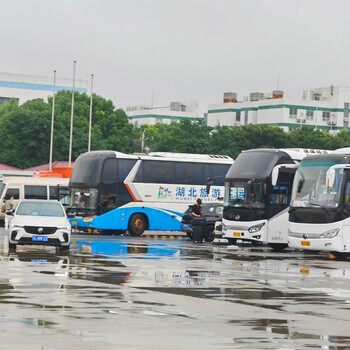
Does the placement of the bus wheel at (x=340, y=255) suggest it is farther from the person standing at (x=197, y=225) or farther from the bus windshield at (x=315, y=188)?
the person standing at (x=197, y=225)

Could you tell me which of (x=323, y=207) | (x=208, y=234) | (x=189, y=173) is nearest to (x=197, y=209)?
(x=208, y=234)

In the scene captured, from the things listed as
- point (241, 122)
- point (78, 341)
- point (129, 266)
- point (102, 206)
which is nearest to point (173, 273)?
point (129, 266)

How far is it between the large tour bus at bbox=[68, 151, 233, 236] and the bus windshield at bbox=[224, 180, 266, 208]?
8894 mm

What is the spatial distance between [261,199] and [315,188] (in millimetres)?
5117

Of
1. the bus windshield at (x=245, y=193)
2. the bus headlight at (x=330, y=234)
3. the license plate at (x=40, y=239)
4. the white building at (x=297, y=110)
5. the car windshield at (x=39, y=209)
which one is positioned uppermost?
the white building at (x=297, y=110)

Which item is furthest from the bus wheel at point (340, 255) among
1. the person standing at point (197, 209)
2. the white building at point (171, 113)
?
the white building at point (171, 113)

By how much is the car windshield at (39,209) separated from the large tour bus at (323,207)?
7263mm

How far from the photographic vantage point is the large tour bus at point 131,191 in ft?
148

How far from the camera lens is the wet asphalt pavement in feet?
37.6

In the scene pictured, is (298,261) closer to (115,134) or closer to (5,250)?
(5,250)

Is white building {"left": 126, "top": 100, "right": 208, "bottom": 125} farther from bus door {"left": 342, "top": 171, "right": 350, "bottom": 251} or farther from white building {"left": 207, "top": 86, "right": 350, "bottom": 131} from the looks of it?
bus door {"left": 342, "top": 171, "right": 350, "bottom": 251}

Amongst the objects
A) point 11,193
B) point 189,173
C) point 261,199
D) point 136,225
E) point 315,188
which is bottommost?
point 136,225

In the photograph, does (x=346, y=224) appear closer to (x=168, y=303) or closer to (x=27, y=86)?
(x=168, y=303)

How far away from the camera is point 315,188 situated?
31.3m
